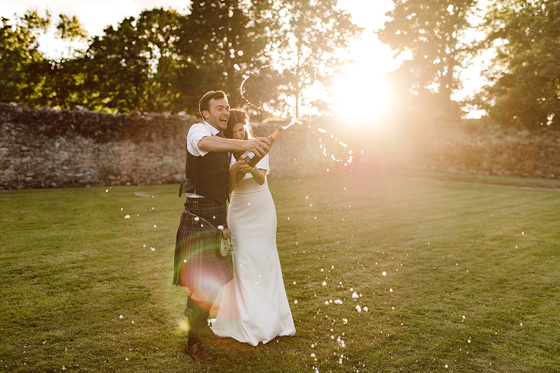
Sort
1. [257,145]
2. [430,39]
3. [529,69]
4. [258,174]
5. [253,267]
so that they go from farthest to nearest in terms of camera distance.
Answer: [430,39] → [529,69] → [253,267] → [258,174] → [257,145]

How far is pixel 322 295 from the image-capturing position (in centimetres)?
663

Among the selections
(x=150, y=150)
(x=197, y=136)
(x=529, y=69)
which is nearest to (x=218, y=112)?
(x=197, y=136)

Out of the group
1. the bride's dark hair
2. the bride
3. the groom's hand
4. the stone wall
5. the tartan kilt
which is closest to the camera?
the groom's hand

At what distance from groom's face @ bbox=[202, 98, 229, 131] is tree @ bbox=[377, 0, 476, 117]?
132 ft

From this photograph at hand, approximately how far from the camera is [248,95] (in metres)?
6.14

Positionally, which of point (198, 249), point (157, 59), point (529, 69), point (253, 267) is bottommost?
point (253, 267)

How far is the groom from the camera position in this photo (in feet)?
14.9

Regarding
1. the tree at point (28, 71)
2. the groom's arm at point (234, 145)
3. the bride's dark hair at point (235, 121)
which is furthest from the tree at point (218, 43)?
the groom's arm at point (234, 145)

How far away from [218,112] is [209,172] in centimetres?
63

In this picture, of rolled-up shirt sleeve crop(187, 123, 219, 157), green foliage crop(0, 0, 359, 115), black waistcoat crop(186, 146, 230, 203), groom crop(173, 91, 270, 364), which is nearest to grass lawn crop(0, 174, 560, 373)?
groom crop(173, 91, 270, 364)

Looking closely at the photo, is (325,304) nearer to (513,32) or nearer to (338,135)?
(338,135)

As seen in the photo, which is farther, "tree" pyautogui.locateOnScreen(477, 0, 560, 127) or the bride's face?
"tree" pyautogui.locateOnScreen(477, 0, 560, 127)

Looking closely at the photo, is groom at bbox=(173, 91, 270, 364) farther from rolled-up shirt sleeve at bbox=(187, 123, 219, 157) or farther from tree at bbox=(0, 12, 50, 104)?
tree at bbox=(0, 12, 50, 104)

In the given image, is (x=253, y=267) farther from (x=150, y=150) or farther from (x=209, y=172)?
(x=150, y=150)
